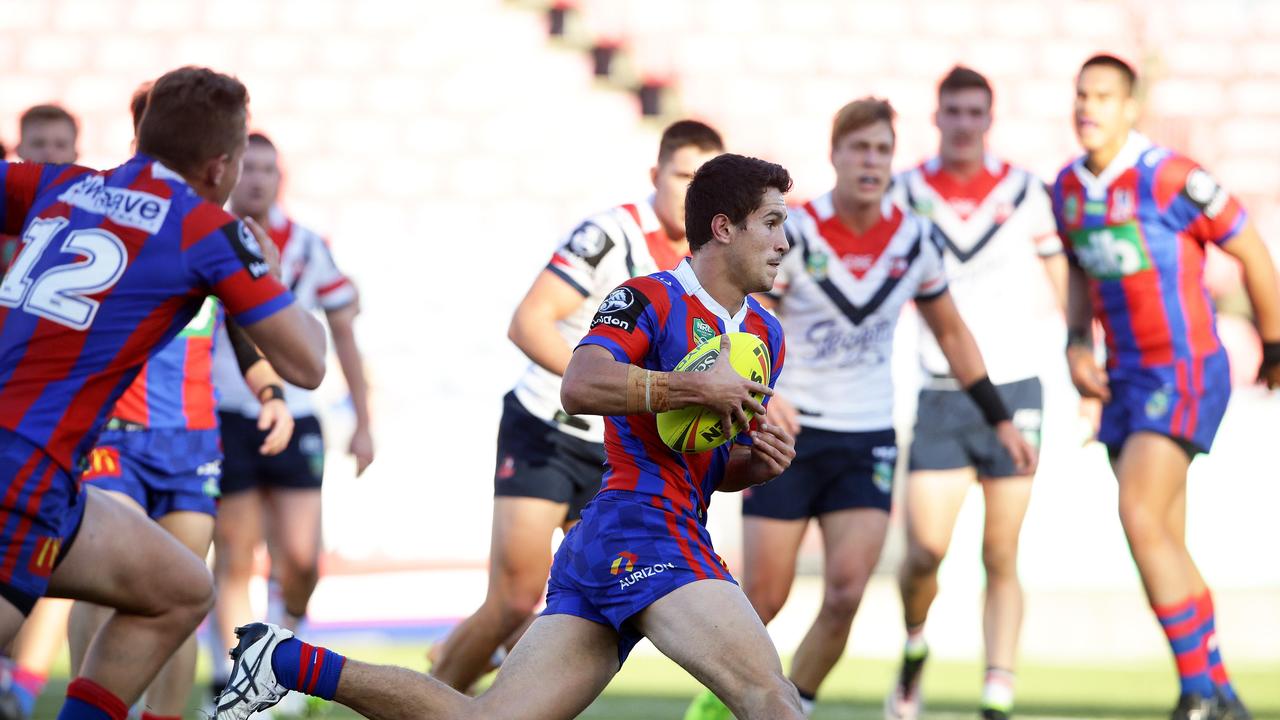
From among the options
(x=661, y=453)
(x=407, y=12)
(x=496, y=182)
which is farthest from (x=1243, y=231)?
(x=407, y=12)

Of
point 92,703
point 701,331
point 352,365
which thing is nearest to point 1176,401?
point 701,331

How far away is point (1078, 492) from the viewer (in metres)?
11.4

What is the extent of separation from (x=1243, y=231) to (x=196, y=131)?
Answer: 4729 millimetres

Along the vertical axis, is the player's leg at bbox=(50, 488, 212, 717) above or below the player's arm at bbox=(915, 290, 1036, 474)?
Result: below

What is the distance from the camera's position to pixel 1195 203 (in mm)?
7594

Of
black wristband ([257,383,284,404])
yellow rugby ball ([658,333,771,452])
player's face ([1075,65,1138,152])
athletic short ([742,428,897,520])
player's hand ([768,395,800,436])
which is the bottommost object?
athletic short ([742,428,897,520])

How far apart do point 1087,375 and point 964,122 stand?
4.67 ft

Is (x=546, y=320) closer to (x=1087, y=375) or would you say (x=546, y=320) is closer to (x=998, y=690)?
(x=1087, y=375)

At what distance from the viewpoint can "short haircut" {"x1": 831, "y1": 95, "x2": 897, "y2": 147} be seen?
7.22 meters

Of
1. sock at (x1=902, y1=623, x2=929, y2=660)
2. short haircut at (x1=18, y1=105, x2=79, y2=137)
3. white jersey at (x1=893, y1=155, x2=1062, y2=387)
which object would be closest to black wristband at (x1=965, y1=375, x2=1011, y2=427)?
white jersey at (x1=893, y1=155, x2=1062, y2=387)

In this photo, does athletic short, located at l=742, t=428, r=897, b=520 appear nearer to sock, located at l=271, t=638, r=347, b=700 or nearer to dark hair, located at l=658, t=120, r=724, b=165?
dark hair, located at l=658, t=120, r=724, b=165

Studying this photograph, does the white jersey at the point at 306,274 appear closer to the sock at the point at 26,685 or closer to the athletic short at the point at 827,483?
the sock at the point at 26,685

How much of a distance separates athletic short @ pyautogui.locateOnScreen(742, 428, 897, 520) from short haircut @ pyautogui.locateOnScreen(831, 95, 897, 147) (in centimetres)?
130

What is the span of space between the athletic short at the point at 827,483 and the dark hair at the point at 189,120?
313 centimetres
